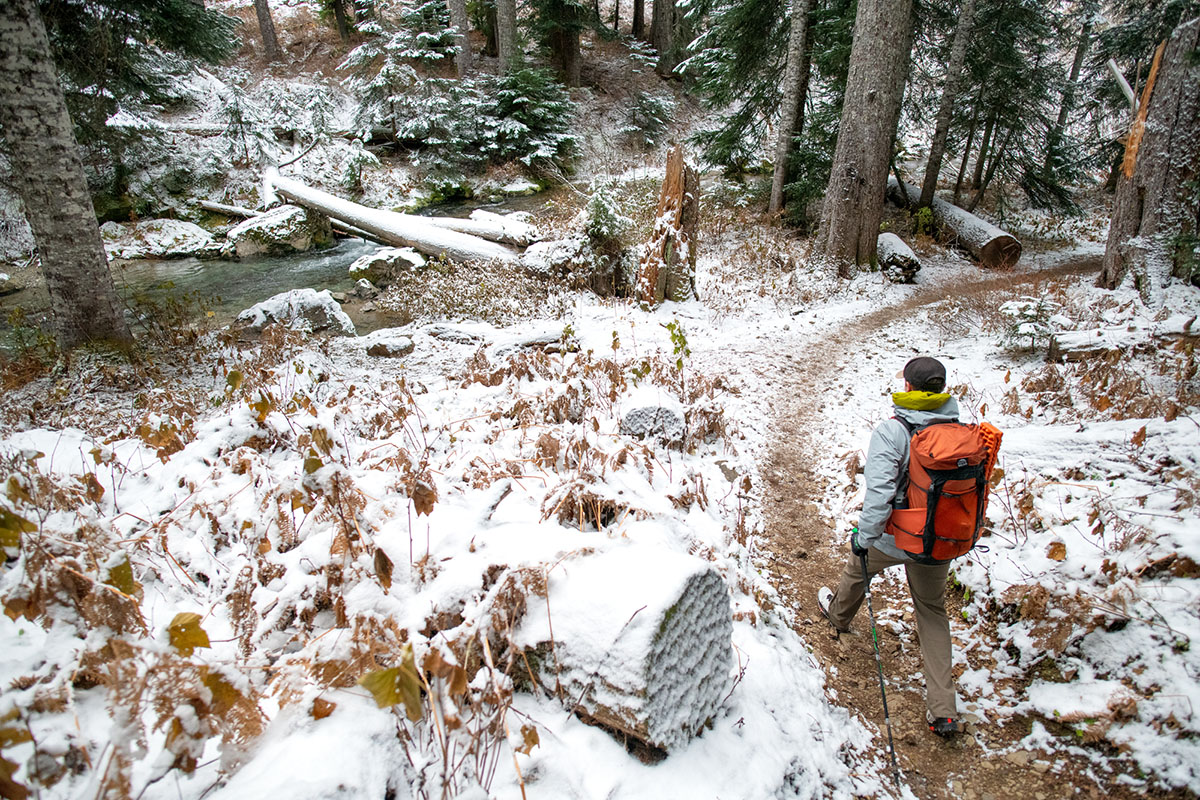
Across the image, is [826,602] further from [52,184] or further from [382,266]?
[382,266]

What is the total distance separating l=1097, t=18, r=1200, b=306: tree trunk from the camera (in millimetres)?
6246

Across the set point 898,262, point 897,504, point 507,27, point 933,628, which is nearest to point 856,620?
point 933,628

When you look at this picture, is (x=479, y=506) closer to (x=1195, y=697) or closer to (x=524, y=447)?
(x=524, y=447)

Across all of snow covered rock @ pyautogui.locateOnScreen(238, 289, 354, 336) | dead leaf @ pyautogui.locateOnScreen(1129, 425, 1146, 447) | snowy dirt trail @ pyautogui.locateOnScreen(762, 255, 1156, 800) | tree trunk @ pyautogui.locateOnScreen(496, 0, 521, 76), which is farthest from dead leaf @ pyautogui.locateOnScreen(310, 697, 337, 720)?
tree trunk @ pyautogui.locateOnScreen(496, 0, 521, 76)

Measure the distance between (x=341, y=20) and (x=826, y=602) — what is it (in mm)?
34199

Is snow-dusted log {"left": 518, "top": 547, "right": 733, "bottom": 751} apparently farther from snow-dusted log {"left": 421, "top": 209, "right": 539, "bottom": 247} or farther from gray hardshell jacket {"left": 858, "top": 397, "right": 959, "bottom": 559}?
snow-dusted log {"left": 421, "top": 209, "right": 539, "bottom": 247}

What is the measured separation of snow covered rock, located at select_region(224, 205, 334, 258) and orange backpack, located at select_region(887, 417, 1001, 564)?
14295 mm

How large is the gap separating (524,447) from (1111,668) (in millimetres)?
3732

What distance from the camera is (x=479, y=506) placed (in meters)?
2.80

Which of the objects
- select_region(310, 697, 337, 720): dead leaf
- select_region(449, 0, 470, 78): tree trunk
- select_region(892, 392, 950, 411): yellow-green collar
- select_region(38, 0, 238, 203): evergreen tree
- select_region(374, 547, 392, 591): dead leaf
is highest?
select_region(449, 0, 470, 78): tree trunk

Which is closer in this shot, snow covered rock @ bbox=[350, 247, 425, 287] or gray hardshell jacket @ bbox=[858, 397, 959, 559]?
gray hardshell jacket @ bbox=[858, 397, 959, 559]

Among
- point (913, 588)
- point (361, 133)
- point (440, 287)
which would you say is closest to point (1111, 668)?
point (913, 588)

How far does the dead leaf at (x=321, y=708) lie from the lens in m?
1.70

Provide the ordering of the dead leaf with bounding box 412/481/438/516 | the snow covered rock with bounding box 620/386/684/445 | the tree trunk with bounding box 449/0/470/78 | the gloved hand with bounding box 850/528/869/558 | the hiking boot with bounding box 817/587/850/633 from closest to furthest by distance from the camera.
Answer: the dead leaf with bounding box 412/481/438/516, the gloved hand with bounding box 850/528/869/558, the hiking boot with bounding box 817/587/850/633, the snow covered rock with bounding box 620/386/684/445, the tree trunk with bounding box 449/0/470/78
